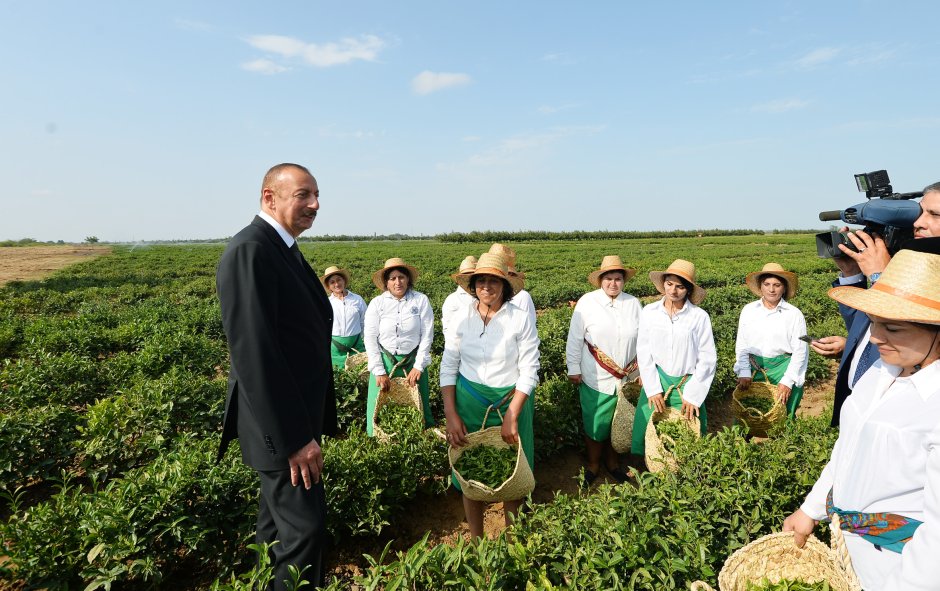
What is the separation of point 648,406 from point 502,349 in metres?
1.60

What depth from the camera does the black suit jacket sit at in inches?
82.8

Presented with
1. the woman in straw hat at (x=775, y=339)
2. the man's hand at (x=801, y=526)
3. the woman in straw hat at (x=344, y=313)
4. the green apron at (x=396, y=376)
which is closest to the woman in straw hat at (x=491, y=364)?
the green apron at (x=396, y=376)

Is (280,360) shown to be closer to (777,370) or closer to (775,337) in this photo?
(775,337)

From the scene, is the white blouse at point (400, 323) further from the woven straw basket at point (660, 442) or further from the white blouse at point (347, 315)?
the woven straw basket at point (660, 442)

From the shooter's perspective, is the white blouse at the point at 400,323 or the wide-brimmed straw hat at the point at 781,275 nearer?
the wide-brimmed straw hat at the point at 781,275

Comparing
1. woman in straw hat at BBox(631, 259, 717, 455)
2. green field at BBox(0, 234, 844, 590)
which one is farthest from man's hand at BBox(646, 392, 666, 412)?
green field at BBox(0, 234, 844, 590)

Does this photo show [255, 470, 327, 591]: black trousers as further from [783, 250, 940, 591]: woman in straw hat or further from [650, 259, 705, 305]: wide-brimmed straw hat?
[650, 259, 705, 305]: wide-brimmed straw hat

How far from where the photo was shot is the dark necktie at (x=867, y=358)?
7.89 feet

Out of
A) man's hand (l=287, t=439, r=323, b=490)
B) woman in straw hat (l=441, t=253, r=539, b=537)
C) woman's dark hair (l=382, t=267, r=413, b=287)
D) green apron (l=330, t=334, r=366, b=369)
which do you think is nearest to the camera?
man's hand (l=287, t=439, r=323, b=490)

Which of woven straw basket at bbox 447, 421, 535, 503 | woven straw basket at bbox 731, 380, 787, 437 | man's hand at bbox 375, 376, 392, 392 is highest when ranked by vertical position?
man's hand at bbox 375, 376, 392, 392

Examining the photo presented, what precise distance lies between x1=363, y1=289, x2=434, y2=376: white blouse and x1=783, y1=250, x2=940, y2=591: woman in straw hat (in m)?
3.72

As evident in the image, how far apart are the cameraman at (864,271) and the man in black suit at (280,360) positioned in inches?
109

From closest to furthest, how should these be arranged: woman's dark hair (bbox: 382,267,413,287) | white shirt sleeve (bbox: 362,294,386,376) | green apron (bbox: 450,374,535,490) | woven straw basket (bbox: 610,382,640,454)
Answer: green apron (bbox: 450,374,535,490), woven straw basket (bbox: 610,382,640,454), white shirt sleeve (bbox: 362,294,386,376), woman's dark hair (bbox: 382,267,413,287)

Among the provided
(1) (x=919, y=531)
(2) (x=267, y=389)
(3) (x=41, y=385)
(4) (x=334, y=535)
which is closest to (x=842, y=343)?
(1) (x=919, y=531)
